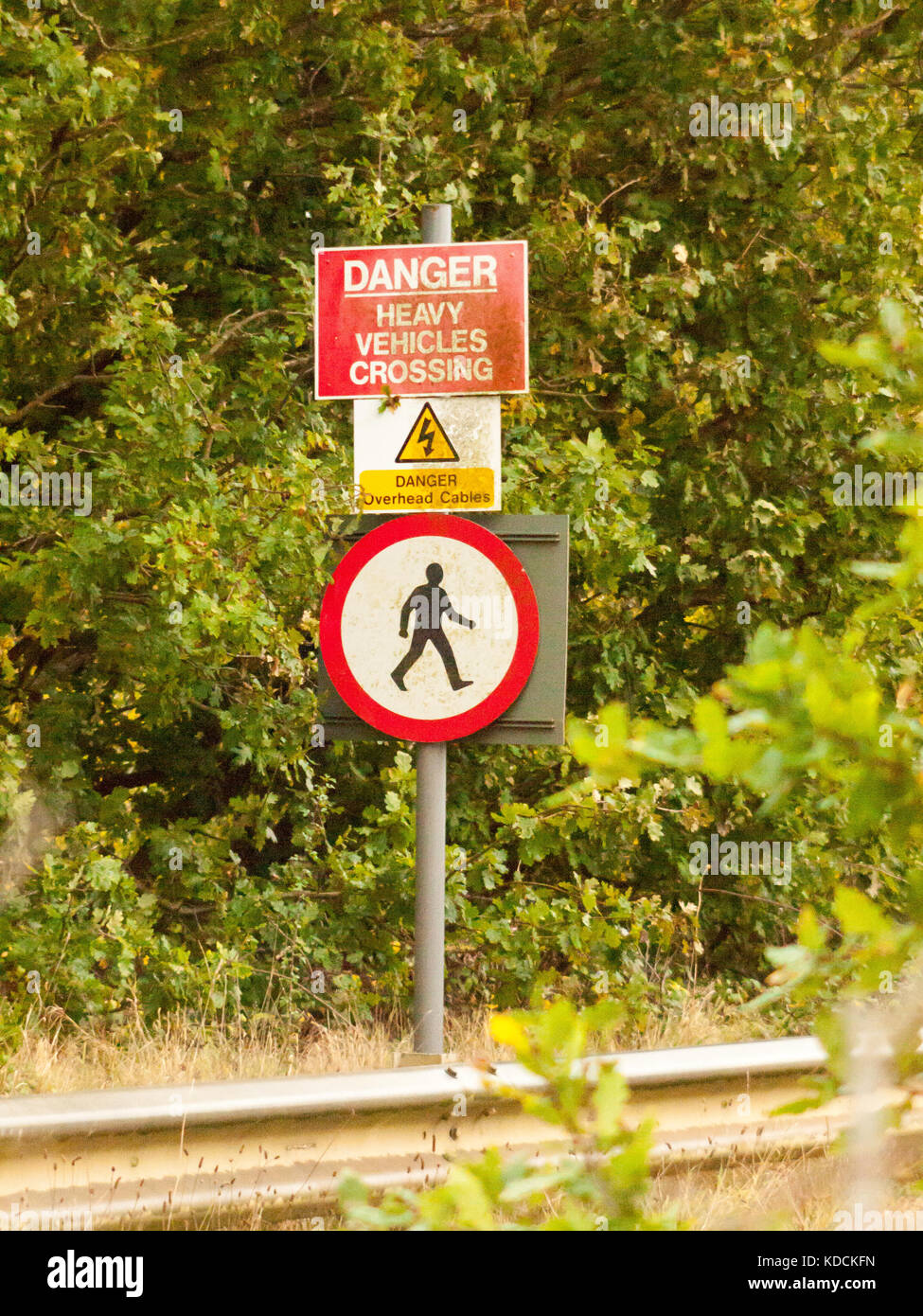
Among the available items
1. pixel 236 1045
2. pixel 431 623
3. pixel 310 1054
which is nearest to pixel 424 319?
pixel 431 623

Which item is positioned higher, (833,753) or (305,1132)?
(833,753)

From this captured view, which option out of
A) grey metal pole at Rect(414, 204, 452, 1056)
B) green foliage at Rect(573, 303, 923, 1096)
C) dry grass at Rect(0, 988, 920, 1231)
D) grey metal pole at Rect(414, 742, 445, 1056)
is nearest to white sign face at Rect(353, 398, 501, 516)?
grey metal pole at Rect(414, 204, 452, 1056)

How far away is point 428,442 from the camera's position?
13.2 feet

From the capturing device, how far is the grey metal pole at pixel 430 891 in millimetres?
3861

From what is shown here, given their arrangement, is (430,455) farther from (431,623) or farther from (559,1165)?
(559,1165)

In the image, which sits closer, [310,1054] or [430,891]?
[430,891]

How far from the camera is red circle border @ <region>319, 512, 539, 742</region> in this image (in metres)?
4.01

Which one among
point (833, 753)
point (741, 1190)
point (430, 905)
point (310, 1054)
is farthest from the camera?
point (310, 1054)

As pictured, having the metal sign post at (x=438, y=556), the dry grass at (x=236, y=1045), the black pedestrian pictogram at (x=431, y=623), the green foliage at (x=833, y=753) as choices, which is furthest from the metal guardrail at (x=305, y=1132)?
the green foliage at (x=833, y=753)

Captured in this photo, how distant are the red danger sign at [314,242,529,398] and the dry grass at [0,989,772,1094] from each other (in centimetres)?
179

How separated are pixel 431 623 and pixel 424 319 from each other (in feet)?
2.73

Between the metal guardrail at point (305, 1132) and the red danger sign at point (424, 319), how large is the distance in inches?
71.3

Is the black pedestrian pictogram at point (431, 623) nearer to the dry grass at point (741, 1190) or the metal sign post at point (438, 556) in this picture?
the metal sign post at point (438, 556)
